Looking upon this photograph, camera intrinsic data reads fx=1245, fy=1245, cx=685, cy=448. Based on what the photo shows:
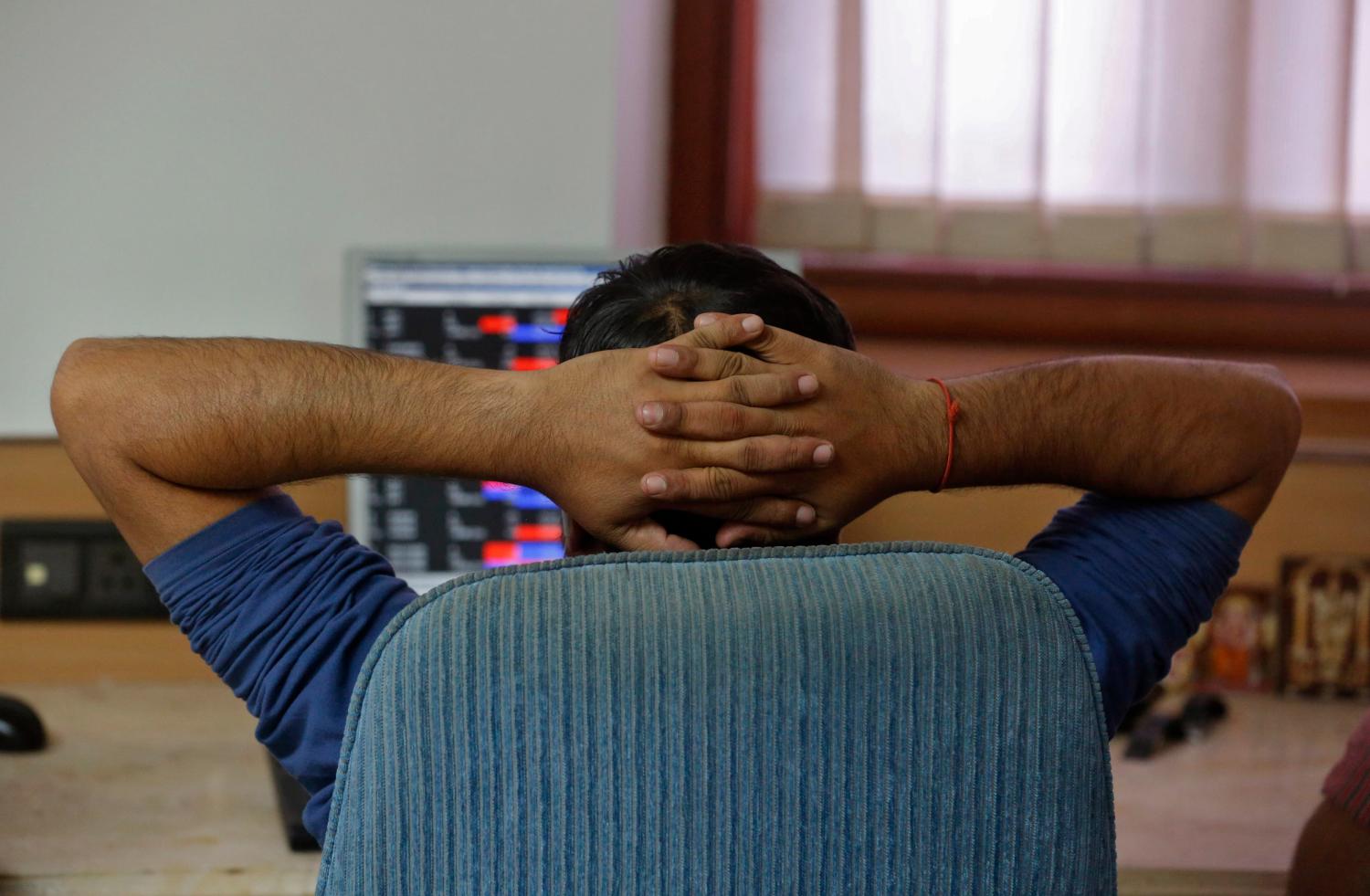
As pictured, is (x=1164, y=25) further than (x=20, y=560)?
Yes

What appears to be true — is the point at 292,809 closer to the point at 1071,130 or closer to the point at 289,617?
the point at 289,617

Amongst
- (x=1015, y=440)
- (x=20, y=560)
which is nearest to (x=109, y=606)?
(x=20, y=560)

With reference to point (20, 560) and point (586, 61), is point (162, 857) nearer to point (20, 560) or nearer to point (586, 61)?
point (20, 560)

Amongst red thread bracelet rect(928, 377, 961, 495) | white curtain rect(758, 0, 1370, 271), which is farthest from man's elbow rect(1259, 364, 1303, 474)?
white curtain rect(758, 0, 1370, 271)

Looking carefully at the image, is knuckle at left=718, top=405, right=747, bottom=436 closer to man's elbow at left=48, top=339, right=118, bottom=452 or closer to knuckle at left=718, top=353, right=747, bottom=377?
knuckle at left=718, top=353, right=747, bottom=377

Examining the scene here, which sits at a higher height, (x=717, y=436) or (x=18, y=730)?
(x=717, y=436)

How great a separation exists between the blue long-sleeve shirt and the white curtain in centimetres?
115

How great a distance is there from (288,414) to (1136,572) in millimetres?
485

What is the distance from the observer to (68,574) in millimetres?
1536

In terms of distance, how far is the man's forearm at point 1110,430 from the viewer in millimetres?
740

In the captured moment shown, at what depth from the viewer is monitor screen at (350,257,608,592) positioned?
140 centimetres

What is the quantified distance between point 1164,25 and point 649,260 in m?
1.35

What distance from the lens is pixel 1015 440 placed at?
741mm

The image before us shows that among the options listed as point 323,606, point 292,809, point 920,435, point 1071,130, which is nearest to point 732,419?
point 920,435
